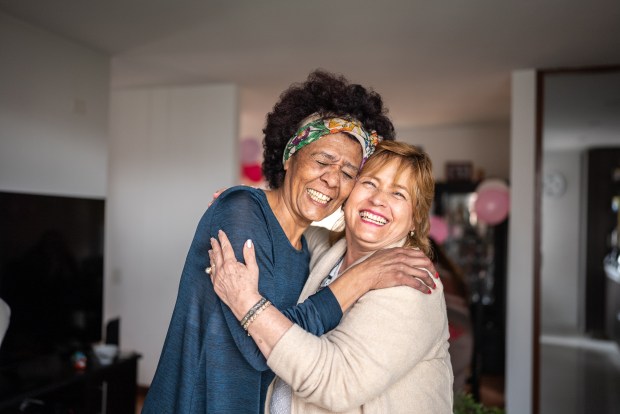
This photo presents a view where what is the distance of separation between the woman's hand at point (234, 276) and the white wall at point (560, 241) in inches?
133

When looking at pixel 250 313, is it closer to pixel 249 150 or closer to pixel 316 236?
pixel 316 236

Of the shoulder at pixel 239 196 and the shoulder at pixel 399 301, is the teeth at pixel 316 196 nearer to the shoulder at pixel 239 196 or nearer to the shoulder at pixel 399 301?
the shoulder at pixel 239 196

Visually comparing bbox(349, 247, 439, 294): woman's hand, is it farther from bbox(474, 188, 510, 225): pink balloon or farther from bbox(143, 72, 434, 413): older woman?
bbox(474, 188, 510, 225): pink balloon

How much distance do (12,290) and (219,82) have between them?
2.48 m

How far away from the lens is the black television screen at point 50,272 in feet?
8.89

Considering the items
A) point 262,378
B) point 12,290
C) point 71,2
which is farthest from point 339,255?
point 71,2

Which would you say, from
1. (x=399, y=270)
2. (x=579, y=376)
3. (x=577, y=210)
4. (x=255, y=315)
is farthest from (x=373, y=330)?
(x=579, y=376)

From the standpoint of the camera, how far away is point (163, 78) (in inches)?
175

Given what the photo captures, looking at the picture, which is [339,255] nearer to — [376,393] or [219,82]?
[376,393]

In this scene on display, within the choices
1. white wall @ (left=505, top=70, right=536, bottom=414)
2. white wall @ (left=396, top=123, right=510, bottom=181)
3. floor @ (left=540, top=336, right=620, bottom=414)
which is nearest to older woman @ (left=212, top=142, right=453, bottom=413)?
white wall @ (left=505, top=70, right=536, bottom=414)

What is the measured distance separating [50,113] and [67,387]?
65.0 inches

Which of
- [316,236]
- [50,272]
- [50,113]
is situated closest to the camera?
[316,236]

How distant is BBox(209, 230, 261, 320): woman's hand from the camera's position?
3.96ft

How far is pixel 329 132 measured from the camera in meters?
1.50
